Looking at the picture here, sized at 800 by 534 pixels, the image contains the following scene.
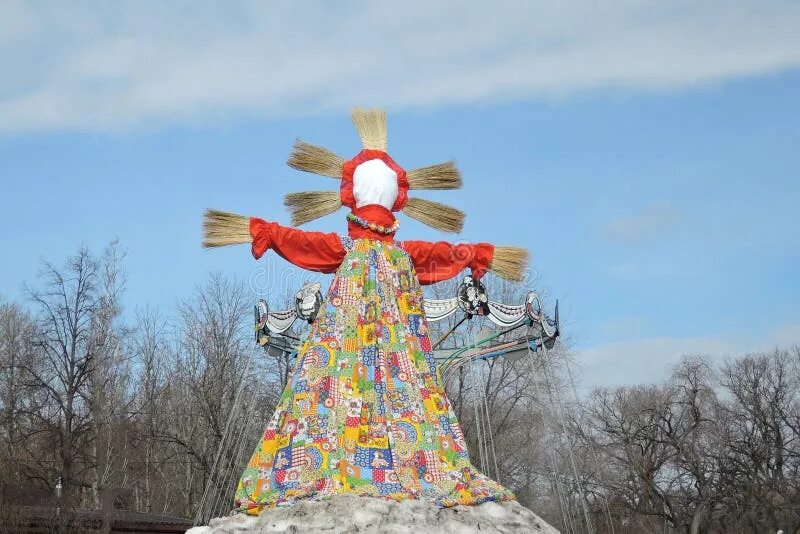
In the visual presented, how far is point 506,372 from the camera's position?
2256cm

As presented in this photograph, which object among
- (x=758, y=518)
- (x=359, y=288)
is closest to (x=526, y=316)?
(x=359, y=288)

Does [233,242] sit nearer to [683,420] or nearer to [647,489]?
[647,489]

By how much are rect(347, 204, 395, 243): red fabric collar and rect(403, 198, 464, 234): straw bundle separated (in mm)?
473

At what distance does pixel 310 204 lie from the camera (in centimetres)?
893

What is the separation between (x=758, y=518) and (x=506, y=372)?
34.0ft

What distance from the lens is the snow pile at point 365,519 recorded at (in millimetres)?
6855

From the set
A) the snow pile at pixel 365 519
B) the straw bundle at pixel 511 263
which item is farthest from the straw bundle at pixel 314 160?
the snow pile at pixel 365 519

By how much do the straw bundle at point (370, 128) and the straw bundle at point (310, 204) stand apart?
26.4 inches

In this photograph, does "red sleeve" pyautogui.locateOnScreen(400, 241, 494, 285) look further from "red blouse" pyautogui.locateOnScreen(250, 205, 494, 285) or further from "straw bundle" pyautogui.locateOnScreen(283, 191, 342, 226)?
"straw bundle" pyautogui.locateOnScreen(283, 191, 342, 226)

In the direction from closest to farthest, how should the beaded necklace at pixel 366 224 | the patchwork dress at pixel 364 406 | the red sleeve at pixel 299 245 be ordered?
the patchwork dress at pixel 364 406, the red sleeve at pixel 299 245, the beaded necklace at pixel 366 224

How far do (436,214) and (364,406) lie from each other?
2.38m

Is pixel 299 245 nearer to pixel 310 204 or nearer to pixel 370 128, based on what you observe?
pixel 310 204

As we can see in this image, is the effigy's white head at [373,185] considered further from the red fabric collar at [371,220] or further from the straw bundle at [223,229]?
the straw bundle at [223,229]

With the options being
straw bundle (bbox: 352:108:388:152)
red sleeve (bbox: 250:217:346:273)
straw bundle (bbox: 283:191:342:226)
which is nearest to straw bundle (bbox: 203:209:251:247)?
red sleeve (bbox: 250:217:346:273)
